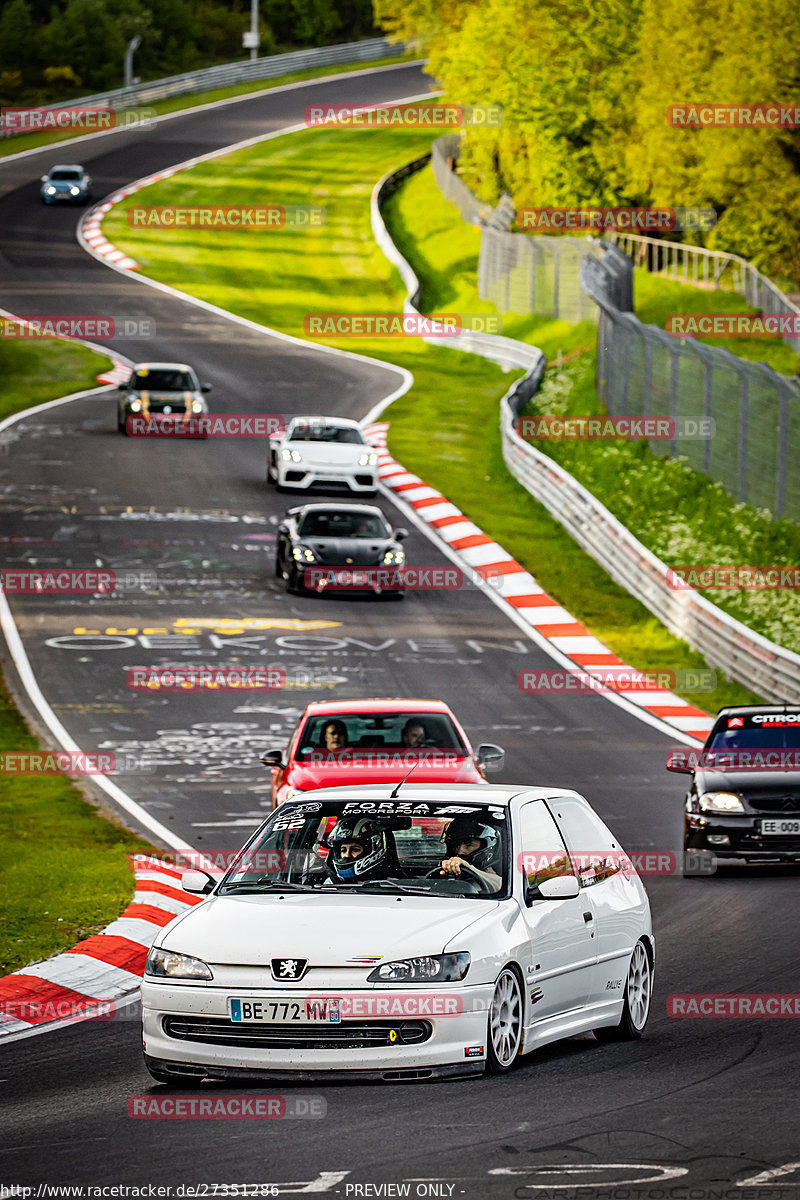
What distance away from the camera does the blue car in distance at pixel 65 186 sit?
7531cm

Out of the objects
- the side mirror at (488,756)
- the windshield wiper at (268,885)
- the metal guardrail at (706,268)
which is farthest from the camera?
the metal guardrail at (706,268)

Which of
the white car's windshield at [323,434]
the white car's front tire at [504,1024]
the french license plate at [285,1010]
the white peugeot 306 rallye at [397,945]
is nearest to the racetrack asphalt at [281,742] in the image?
the white car's front tire at [504,1024]

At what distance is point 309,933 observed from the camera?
8.70 meters

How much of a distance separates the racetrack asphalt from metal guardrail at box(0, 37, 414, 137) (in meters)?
35.2

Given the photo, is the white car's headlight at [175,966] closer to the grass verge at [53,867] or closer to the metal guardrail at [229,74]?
the grass verge at [53,867]

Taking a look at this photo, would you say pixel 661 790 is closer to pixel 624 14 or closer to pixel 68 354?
pixel 68 354

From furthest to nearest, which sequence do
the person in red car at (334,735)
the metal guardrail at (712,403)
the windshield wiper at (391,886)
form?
the metal guardrail at (712,403) → the person in red car at (334,735) → the windshield wiper at (391,886)

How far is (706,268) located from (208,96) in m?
56.8

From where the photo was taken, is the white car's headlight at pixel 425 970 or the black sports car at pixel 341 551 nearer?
the white car's headlight at pixel 425 970

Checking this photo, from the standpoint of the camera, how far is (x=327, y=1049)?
8.48 meters

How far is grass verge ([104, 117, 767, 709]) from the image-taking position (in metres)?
33.8

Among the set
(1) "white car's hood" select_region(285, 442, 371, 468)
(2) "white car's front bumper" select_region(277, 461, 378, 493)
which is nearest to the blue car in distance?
(2) "white car's front bumper" select_region(277, 461, 378, 493)

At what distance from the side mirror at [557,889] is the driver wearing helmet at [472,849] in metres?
0.19

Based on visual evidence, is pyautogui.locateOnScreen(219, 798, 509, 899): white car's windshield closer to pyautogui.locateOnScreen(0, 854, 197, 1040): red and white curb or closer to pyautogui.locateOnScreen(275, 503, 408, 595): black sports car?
pyautogui.locateOnScreen(0, 854, 197, 1040): red and white curb
